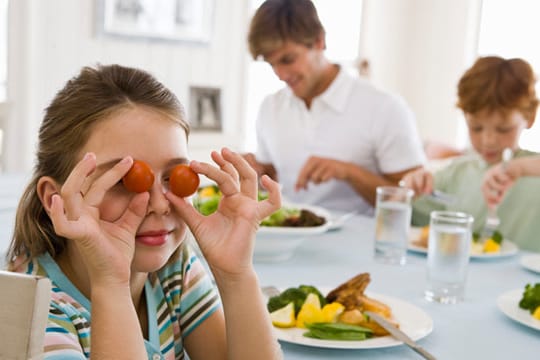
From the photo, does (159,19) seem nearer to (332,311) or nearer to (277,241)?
(277,241)

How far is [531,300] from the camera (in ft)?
4.17

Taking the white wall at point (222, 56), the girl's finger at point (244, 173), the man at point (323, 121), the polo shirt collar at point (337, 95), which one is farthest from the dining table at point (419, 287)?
the white wall at point (222, 56)

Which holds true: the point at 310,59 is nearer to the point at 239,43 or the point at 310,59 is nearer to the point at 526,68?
the point at 526,68

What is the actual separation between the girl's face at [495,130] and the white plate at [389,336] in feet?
3.91

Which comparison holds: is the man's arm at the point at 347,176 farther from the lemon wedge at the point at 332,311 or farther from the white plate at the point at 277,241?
the lemon wedge at the point at 332,311

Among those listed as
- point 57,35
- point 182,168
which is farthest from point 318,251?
point 57,35

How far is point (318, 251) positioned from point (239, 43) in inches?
115

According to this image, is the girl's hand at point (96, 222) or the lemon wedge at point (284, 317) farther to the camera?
the lemon wedge at point (284, 317)

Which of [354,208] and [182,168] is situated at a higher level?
[182,168]

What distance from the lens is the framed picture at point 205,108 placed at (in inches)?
166

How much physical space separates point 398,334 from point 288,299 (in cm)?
21

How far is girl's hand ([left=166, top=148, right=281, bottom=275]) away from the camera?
0.99 meters

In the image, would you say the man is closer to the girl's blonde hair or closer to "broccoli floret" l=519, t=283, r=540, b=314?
"broccoli floret" l=519, t=283, r=540, b=314

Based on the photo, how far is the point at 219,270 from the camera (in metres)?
1.00
